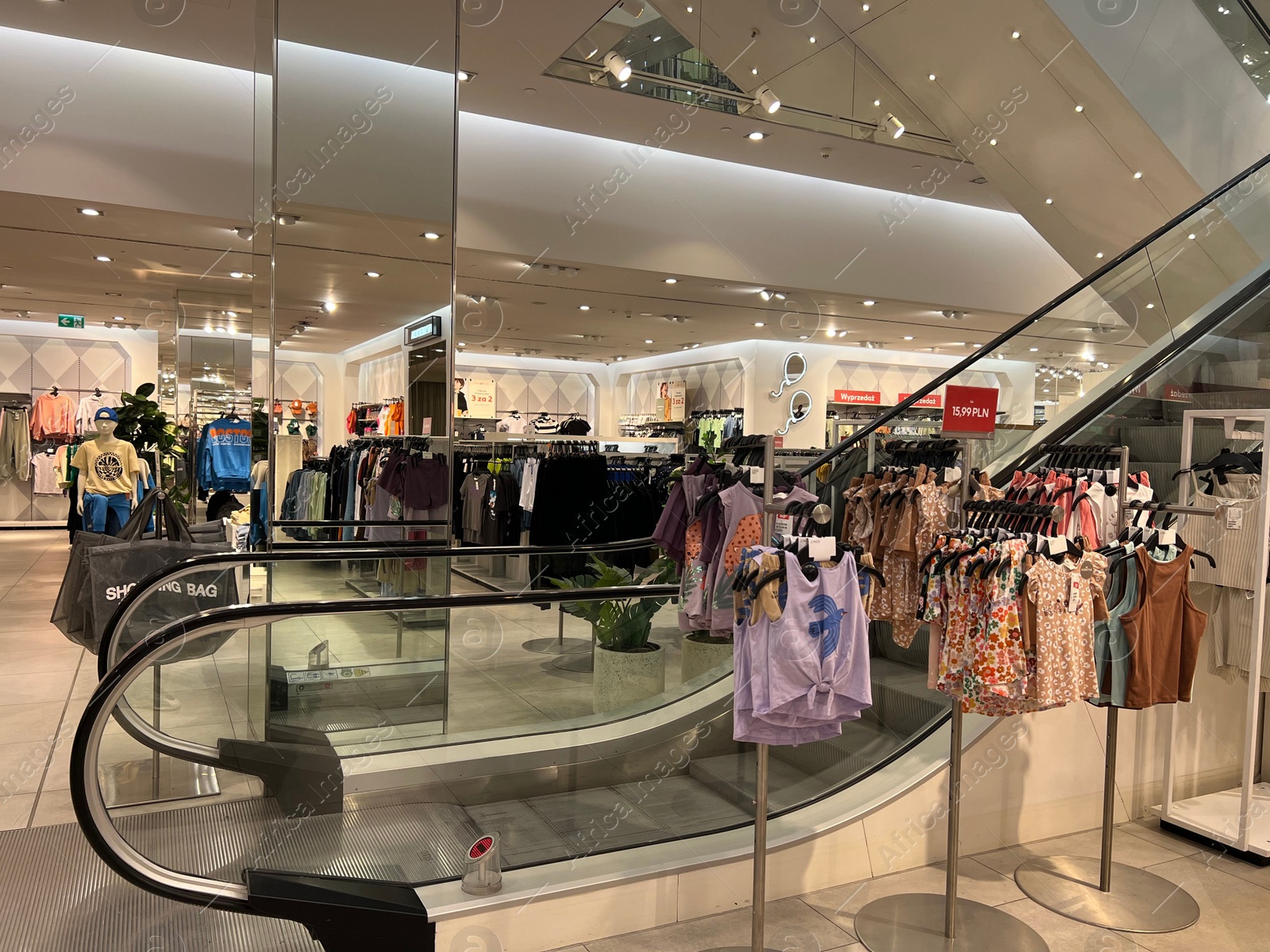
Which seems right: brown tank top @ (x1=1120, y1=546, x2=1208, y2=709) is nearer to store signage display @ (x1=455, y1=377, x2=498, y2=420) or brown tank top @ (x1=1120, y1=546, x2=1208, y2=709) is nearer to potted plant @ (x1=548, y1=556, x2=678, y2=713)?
potted plant @ (x1=548, y1=556, x2=678, y2=713)

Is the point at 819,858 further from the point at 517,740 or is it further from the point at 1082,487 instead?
the point at 1082,487

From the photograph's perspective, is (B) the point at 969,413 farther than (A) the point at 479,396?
No

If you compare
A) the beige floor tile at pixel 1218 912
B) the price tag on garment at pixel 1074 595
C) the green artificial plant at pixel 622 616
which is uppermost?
the price tag on garment at pixel 1074 595

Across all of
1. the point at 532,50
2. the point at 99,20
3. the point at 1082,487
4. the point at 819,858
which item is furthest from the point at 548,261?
the point at 819,858

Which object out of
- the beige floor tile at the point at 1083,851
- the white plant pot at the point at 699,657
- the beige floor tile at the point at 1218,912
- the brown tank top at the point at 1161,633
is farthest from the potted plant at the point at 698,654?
the beige floor tile at the point at 1218,912

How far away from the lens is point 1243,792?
3.60 m

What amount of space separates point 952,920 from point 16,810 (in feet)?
12.1

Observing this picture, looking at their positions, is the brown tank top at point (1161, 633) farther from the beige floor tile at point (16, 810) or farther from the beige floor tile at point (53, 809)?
the beige floor tile at point (16, 810)

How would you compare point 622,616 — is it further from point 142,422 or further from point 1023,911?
point 142,422

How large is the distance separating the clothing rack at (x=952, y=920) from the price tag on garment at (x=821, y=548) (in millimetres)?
814

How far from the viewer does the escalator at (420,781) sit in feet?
8.63

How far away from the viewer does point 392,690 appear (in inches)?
152

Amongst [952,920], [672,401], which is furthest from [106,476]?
[672,401]

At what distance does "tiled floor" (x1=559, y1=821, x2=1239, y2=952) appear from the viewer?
2.99 m
